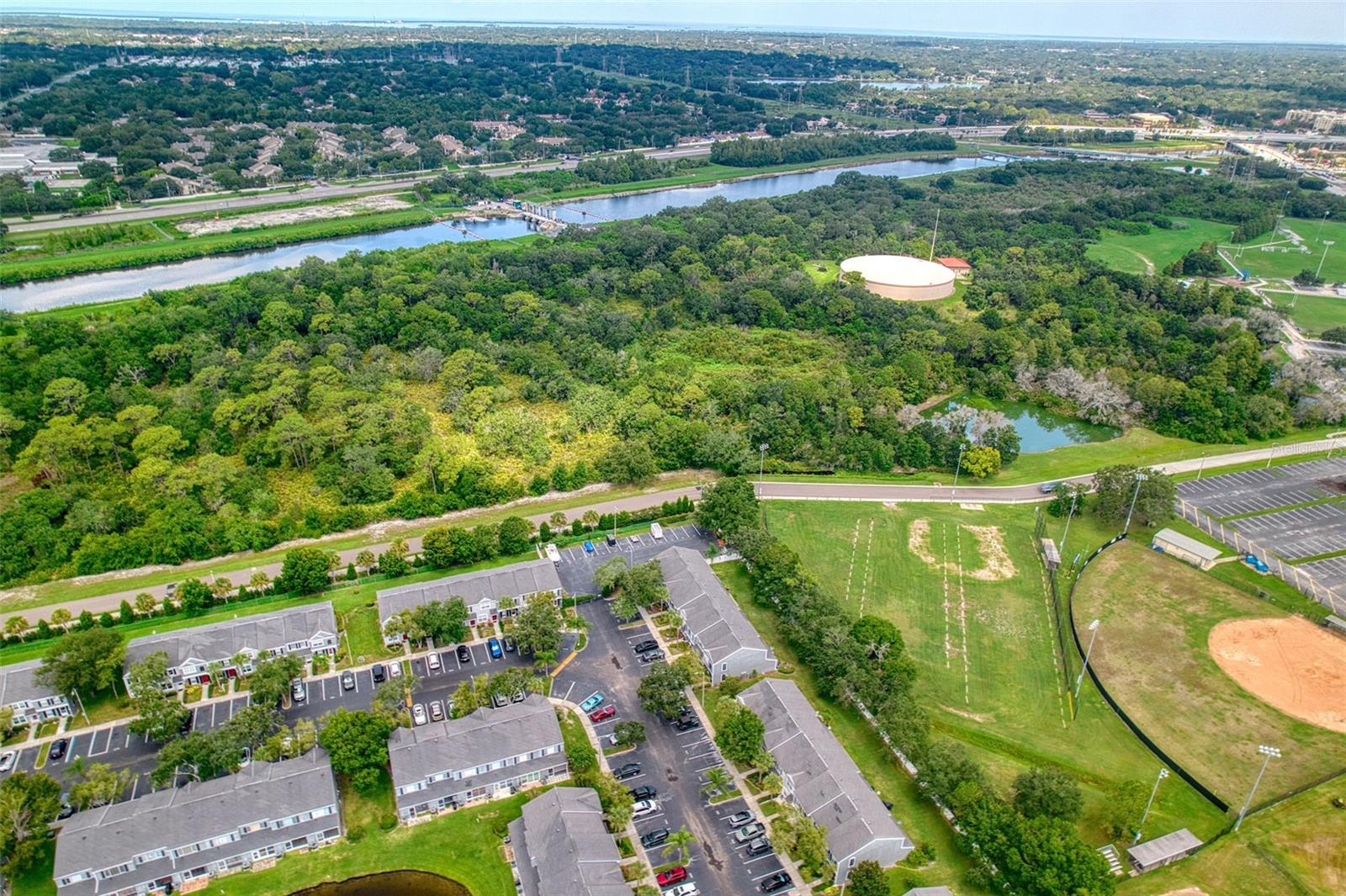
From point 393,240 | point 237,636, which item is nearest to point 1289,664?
point 237,636

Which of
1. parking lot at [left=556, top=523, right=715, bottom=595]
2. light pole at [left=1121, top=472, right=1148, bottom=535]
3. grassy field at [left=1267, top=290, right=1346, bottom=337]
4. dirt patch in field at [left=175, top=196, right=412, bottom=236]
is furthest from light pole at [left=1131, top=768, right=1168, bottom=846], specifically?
dirt patch in field at [left=175, top=196, right=412, bottom=236]

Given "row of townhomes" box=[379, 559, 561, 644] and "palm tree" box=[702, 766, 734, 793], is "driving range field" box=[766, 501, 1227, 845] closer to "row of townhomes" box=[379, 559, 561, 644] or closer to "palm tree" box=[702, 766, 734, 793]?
"palm tree" box=[702, 766, 734, 793]

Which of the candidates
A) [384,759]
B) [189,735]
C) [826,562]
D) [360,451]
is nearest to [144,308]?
[360,451]

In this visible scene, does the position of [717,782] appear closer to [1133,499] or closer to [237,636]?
[237,636]

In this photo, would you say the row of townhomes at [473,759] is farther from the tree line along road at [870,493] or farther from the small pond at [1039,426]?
the small pond at [1039,426]

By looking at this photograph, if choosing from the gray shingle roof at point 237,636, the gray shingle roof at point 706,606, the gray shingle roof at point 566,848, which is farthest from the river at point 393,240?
the gray shingle roof at point 566,848
